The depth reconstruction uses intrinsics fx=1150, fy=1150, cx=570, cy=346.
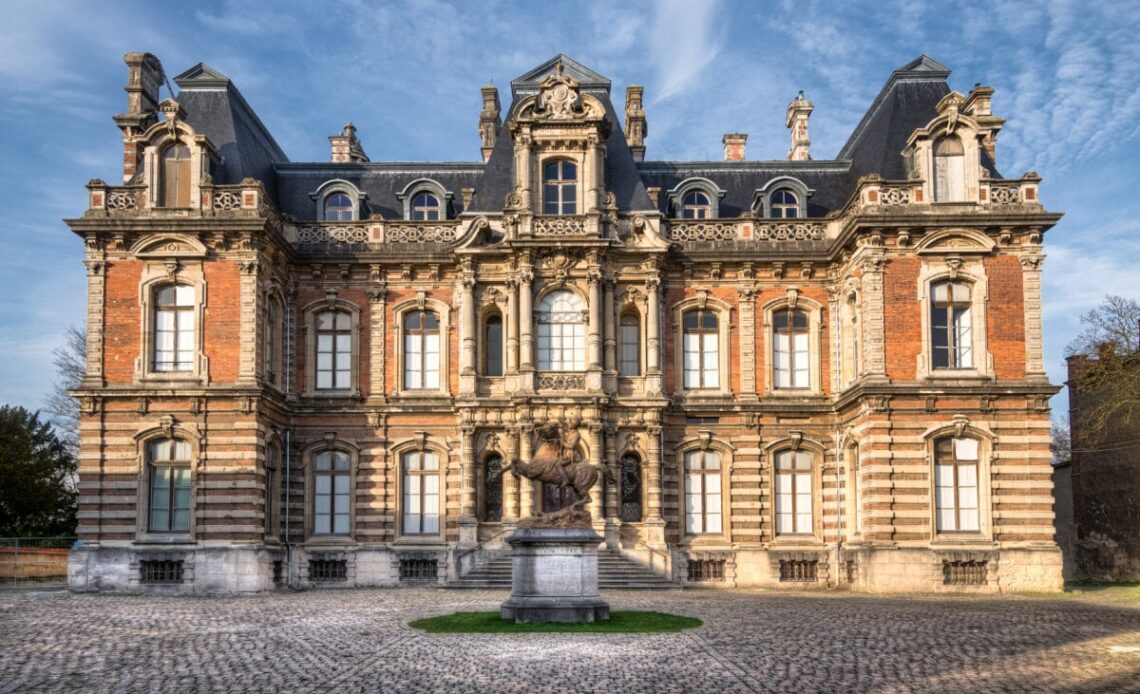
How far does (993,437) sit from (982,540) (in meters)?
2.96

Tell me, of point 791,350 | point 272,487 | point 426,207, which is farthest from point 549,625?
point 426,207

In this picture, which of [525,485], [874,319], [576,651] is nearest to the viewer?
[576,651]

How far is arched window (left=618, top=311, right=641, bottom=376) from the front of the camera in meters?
37.1

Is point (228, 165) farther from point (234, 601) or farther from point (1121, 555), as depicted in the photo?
point (1121, 555)

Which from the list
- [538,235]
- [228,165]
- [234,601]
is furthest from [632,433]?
[228,165]

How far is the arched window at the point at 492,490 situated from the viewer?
3628 centimetres

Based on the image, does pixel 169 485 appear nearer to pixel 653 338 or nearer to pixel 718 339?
pixel 653 338

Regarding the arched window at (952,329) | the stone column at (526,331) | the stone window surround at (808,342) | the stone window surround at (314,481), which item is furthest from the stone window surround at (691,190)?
the stone window surround at (314,481)

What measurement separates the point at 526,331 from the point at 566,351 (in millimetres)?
1536

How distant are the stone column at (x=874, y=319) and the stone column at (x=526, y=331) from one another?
1003 cm

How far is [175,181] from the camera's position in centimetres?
3466

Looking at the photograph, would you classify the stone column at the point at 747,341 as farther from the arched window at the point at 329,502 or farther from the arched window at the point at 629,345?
the arched window at the point at 329,502

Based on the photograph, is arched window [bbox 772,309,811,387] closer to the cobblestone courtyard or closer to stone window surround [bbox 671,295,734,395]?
stone window surround [bbox 671,295,734,395]

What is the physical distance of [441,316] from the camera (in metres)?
37.6
